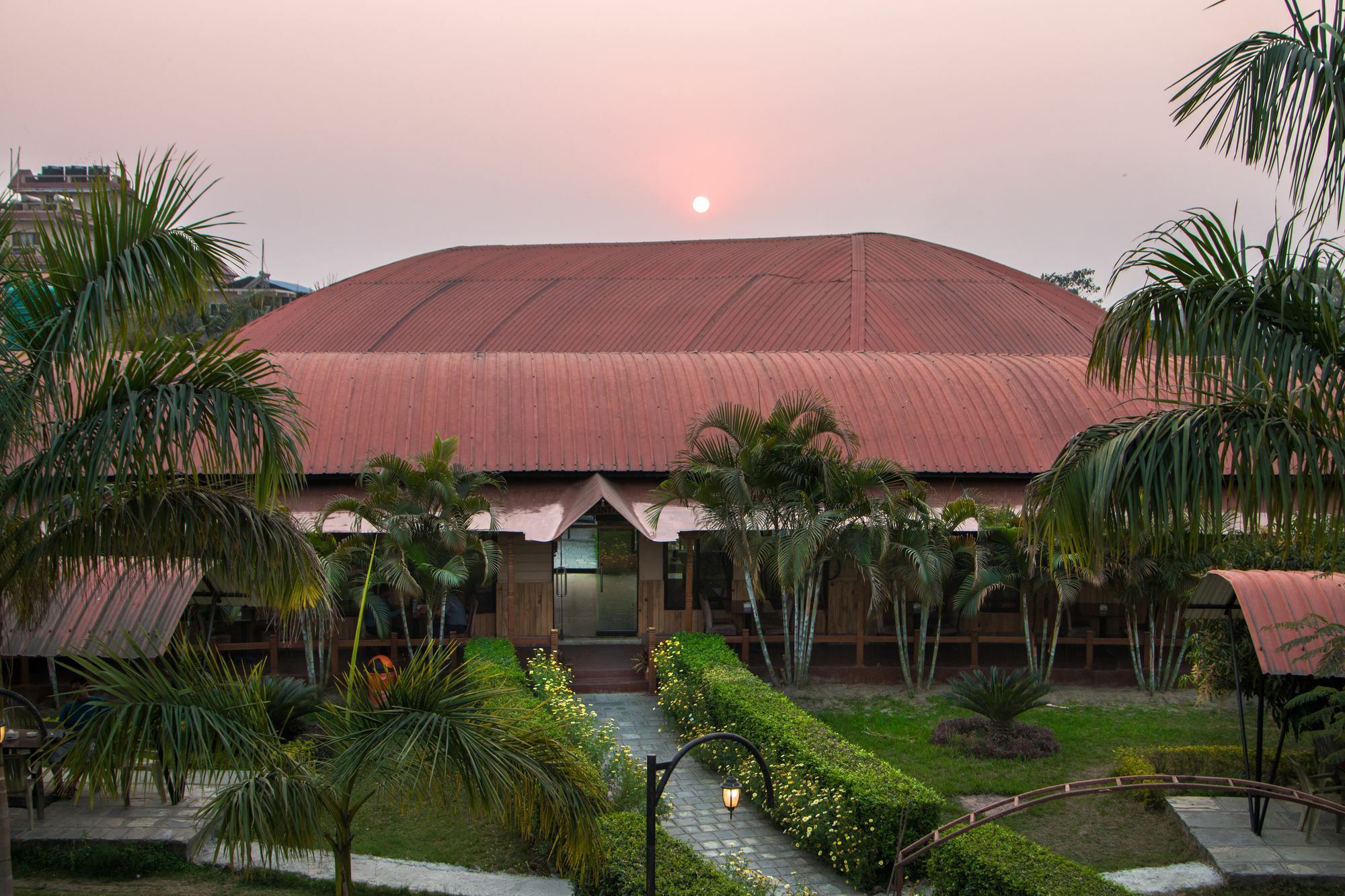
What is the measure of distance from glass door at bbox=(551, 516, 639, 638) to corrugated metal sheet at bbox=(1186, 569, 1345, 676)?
10.4m

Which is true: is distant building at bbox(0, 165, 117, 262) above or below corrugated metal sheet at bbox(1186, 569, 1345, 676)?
above

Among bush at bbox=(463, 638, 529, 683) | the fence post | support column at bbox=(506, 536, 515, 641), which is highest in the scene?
support column at bbox=(506, 536, 515, 641)

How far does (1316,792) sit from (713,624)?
9.82 metres

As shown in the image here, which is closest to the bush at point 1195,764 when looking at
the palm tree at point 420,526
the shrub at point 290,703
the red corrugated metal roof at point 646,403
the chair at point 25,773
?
the red corrugated metal roof at point 646,403

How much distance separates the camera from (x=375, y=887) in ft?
29.9

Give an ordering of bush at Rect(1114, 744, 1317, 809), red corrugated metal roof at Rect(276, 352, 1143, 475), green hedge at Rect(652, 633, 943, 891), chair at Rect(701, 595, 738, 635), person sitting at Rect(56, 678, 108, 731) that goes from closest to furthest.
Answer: person sitting at Rect(56, 678, 108, 731) < green hedge at Rect(652, 633, 943, 891) < bush at Rect(1114, 744, 1317, 809) < chair at Rect(701, 595, 738, 635) < red corrugated metal roof at Rect(276, 352, 1143, 475)

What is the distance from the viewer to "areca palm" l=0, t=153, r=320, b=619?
7172mm

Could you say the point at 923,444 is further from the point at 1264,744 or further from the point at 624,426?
the point at 1264,744

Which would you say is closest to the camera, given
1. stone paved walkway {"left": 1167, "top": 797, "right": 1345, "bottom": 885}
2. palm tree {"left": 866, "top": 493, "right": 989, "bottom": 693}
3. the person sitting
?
the person sitting

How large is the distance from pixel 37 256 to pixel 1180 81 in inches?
314

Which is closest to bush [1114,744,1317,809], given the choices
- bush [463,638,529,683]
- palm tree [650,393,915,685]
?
palm tree [650,393,915,685]

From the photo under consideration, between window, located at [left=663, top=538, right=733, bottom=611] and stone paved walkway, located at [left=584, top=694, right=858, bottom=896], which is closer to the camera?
stone paved walkway, located at [left=584, top=694, right=858, bottom=896]

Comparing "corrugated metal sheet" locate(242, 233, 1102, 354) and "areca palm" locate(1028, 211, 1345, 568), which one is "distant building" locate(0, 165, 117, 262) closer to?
"areca palm" locate(1028, 211, 1345, 568)

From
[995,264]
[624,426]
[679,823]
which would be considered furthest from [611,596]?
[995,264]
